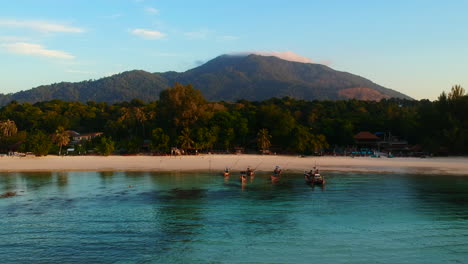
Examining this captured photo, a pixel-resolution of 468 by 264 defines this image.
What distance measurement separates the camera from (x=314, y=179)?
130ft

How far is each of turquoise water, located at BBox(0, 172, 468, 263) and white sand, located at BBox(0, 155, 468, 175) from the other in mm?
13382

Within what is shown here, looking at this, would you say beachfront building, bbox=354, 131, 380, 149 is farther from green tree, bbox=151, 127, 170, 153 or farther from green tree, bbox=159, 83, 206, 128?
green tree, bbox=151, 127, 170, 153

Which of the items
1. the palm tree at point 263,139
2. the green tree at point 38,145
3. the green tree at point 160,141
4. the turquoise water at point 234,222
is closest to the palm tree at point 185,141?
the green tree at point 160,141

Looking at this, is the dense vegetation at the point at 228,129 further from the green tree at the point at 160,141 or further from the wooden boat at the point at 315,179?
the wooden boat at the point at 315,179

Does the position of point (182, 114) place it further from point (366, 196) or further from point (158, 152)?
point (366, 196)

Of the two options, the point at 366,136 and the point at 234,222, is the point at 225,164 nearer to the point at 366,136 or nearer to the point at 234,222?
the point at 234,222

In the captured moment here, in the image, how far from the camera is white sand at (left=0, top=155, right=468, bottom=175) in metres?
53.8

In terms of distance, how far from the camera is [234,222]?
24.3m

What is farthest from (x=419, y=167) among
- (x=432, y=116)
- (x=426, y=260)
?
(x=426, y=260)

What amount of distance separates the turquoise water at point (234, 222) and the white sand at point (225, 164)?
1338 centimetres

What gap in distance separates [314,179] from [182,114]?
37.8m

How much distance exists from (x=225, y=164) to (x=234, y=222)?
3410 cm

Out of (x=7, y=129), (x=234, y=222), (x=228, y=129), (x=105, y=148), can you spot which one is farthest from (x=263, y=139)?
(x=7, y=129)

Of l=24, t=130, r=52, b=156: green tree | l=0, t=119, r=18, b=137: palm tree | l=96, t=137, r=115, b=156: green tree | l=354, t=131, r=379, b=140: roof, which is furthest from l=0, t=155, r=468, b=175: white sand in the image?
l=354, t=131, r=379, b=140: roof
